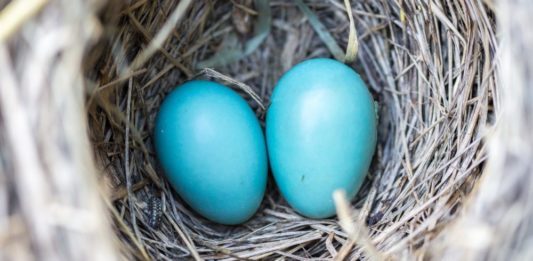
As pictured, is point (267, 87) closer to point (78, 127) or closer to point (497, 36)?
point (497, 36)

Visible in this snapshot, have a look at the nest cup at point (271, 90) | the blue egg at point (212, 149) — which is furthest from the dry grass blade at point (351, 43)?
the blue egg at point (212, 149)

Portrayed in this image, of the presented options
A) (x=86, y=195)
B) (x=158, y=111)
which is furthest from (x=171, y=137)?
(x=86, y=195)

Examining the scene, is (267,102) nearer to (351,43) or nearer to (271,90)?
(271,90)

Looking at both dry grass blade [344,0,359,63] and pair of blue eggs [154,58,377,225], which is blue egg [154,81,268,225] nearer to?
pair of blue eggs [154,58,377,225]

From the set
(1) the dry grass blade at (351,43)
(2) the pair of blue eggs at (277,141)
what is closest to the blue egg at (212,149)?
(2) the pair of blue eggs at (277,141)

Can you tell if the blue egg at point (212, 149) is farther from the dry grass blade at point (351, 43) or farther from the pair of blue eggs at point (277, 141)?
the dry grass blade at point (351, 43)

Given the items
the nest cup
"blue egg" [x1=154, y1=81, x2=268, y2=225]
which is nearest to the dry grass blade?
the nest cup

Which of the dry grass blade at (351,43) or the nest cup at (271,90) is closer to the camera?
the nest cup at (271,90)

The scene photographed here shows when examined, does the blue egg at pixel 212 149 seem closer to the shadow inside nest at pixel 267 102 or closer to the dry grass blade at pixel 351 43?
the shadow inside nest at pixel 267 102

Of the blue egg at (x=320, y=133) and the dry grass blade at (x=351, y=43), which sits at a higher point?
the dry grass blade at (x=351, y=43)

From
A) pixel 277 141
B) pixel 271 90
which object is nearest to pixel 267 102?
pixel 271 90
